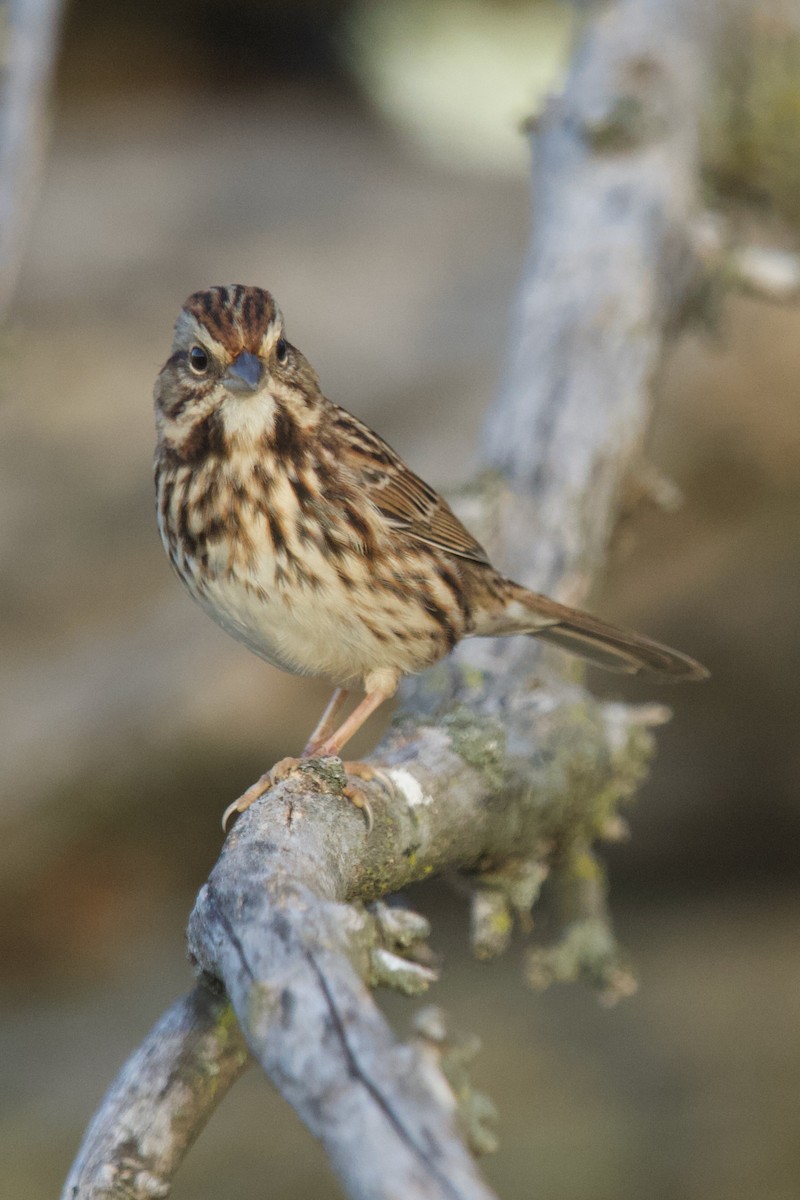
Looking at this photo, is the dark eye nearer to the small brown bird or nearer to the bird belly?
the small brown bird

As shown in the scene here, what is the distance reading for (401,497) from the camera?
392 centimetres

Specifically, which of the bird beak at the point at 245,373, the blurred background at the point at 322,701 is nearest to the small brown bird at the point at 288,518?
the bird beak at the point at 245,373

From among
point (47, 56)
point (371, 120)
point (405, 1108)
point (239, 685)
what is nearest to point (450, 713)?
point (405, 1108)

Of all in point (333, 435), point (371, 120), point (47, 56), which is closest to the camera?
point (333, 435)

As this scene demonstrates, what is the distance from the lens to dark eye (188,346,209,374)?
351 cm

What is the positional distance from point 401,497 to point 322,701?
3.46 meters

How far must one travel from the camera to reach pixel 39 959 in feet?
25.9

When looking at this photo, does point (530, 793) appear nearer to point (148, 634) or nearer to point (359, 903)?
point (359, 903)

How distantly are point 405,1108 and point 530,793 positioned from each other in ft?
5.62

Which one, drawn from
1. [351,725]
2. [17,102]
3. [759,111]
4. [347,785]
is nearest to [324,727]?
[351,725]

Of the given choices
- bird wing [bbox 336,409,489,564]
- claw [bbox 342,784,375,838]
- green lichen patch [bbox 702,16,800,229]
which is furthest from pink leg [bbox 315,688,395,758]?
green lichen patch [bbox 702,16,800,229]

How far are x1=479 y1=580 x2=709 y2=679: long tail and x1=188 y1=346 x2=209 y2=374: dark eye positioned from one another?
1.06 m

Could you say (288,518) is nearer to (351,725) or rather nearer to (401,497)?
(401,497)

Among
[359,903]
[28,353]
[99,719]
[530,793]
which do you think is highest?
[28,353]
